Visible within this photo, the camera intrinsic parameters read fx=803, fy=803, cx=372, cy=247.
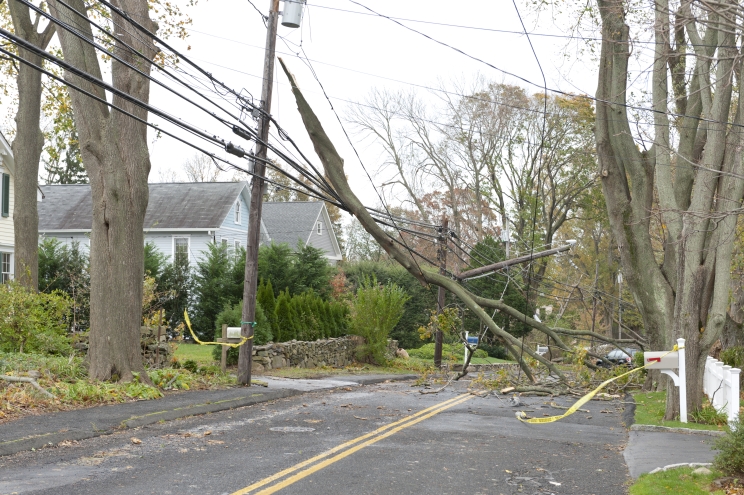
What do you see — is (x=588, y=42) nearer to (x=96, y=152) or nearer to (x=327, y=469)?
(x=96, y=152)

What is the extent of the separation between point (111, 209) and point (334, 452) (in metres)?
7.38

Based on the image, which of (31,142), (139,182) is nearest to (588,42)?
(139,182)

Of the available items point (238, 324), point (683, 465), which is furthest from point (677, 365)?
point (238, 324)

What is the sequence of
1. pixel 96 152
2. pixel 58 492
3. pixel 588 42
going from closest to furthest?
pixel 58 492, pixel 96 152, pixel 588 42

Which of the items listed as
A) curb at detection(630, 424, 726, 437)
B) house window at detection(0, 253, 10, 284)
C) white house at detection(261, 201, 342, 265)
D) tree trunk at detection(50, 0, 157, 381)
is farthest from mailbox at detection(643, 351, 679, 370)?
white house at detection(261, 201, 342, 265)

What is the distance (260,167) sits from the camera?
16.7m

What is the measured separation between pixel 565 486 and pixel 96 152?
1034 centimetres

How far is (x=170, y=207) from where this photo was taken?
38781mm

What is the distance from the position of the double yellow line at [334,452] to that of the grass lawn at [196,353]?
1004cm

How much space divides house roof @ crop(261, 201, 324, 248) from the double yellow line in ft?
103

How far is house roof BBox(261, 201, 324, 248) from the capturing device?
45438mm

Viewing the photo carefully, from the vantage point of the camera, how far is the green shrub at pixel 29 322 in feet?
55.5

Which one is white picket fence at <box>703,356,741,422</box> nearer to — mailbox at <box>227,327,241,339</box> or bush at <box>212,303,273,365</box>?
mailbox at <box>227,327,241,339</box>

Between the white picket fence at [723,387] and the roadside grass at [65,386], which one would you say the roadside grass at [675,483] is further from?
the roadside grass at [65,386]
